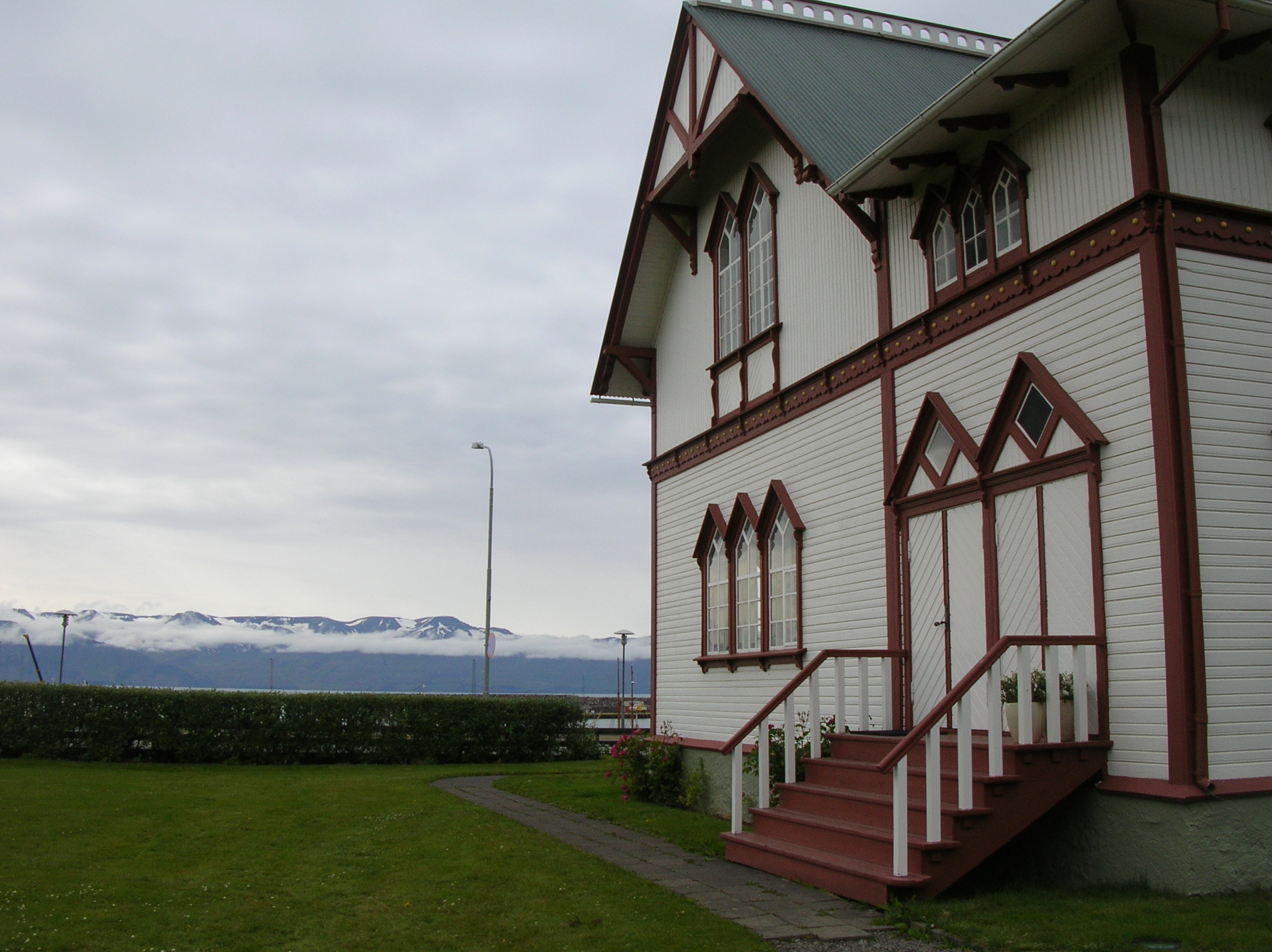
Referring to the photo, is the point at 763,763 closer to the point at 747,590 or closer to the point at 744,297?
the point at 747,590

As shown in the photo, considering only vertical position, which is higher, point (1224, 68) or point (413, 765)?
point (1224, 68)

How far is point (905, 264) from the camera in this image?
39.7ft

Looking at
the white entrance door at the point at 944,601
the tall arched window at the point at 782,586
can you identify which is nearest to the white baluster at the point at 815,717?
the white entrance door at the point at 944,601

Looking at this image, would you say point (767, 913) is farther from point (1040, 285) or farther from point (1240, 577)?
point (1040, 285)

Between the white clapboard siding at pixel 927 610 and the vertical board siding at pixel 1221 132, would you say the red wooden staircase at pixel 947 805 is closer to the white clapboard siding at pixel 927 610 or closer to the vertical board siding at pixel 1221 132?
the white clapboard siding at pixel 927 610

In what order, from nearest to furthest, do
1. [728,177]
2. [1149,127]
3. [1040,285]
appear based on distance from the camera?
[1149,127]
[1040,285]
[728,177]

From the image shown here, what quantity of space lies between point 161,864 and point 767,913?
5836 mm

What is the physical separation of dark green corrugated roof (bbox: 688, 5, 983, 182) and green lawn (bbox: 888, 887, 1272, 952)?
7476mm

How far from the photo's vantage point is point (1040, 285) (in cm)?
1002

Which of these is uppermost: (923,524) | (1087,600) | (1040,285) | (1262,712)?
(1040,285)

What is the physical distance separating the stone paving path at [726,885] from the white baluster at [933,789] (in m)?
0.76

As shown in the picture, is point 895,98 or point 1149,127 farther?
point 895,98

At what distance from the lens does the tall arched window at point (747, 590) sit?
49.6ft

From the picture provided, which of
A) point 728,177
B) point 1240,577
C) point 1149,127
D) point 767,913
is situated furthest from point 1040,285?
point 728,177
